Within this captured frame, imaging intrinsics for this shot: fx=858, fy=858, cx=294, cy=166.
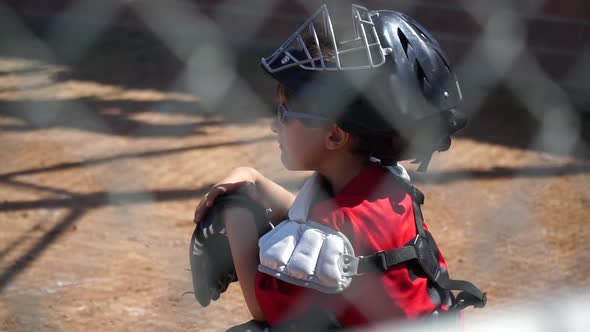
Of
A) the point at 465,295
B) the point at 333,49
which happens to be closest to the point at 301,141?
the point at 333,49

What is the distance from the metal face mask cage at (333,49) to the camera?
5.44ft

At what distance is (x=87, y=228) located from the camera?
3.15 metres

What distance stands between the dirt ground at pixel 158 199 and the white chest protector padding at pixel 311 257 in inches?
40.4

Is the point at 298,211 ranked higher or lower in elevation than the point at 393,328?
higher

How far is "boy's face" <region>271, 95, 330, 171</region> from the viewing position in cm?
175

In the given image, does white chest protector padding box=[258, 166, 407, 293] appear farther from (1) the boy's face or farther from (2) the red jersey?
(1) the boy's face

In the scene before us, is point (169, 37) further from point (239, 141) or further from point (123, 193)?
point (123, 193)

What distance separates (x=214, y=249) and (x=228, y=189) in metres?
0.14

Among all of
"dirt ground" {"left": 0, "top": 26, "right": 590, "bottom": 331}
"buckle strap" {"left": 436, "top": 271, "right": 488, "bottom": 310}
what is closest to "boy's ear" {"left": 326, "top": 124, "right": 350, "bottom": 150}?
"buckle strap" {"left": 436, "top": 271, "right": 488, "bottom": 310}

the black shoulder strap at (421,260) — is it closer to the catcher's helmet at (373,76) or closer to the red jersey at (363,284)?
the red jersey at (363,284)

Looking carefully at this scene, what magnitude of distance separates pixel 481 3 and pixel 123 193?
2.52 meters

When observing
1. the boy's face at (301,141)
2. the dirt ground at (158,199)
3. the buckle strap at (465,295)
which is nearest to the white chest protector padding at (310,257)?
the boy's face at (301,141)

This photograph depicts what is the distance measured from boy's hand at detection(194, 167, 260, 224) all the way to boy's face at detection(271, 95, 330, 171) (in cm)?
15

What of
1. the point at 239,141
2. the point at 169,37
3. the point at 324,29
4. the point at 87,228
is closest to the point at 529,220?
the point at 239,141
